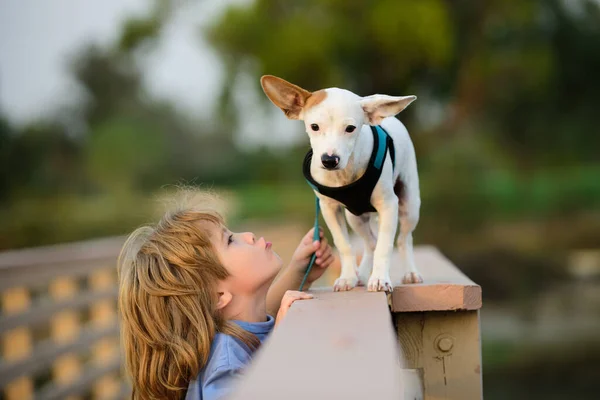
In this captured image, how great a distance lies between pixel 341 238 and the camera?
2113 mm

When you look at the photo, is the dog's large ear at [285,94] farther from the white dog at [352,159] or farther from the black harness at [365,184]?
the black harness at [365,184]

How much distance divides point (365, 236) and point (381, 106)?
442 mm

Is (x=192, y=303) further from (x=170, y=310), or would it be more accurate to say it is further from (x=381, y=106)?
(x=381, y=106)

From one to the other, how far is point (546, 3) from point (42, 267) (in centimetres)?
1335

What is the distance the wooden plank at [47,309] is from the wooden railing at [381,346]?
7.96 ft

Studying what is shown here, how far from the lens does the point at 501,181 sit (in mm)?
15000

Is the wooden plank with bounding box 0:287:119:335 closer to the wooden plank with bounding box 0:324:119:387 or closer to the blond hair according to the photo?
the wooden plank with bounding box 0:324:119:387

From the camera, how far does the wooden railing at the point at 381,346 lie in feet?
Result: 2.89

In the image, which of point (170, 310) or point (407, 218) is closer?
point (170, 310)

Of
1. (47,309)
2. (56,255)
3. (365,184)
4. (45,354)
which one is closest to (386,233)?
(365,184)

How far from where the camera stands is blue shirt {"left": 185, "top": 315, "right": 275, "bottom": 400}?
1.74m

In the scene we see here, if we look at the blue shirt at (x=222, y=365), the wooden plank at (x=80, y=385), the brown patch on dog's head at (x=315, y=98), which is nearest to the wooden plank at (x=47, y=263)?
the wooden plank at (x=80, y=385)

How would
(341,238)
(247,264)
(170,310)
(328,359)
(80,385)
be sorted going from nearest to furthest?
1. (328,359)
2. (170,310)
3. (247,264)
4. (341,238)
5. (80,385)

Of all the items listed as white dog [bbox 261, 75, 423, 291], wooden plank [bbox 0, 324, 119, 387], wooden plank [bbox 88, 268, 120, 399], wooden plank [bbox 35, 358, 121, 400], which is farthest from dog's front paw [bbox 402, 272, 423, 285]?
wooden plank [bbox 88, 268, 120, 399]
